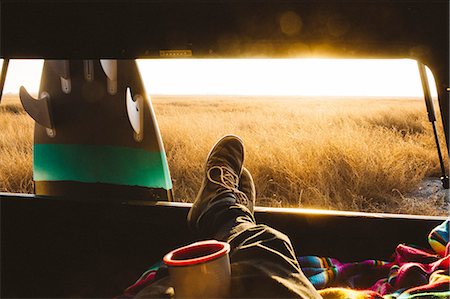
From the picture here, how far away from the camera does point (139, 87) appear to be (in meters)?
1.56

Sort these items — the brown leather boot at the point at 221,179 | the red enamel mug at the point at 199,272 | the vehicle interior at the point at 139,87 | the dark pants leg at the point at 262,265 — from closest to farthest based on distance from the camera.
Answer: the red enamel mug at the point at 199,272, the dark pants leg at the point at 262,265, the vehicle interior at the point at 139,87, the brown leather boot at the point at 221,179

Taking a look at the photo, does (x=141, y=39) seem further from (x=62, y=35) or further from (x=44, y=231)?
(x=44, y=231)

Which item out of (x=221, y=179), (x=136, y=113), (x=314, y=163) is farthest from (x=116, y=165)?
(x=314, y=163)

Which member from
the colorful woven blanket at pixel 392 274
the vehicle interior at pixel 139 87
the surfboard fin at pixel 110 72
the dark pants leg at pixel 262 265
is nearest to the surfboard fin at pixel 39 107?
the vehicle interior at pixel 139 87

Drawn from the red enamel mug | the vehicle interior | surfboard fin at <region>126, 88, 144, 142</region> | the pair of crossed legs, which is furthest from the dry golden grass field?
the red enamel mug

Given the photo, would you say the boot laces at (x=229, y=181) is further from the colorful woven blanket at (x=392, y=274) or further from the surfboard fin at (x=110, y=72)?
the surfboard fin at (x=110, y=72)

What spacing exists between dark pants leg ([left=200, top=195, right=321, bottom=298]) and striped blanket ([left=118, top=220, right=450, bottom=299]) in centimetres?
27

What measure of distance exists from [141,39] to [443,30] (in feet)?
2.35

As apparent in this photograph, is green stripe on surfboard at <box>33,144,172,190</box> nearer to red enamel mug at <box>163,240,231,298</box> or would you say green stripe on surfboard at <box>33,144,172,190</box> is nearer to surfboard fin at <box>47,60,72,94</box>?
surfboard fin at <box>47,60,72,94</box>

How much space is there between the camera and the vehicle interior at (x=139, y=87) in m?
0.98

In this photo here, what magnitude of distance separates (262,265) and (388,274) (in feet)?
1.88

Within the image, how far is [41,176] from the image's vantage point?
5.52 ft

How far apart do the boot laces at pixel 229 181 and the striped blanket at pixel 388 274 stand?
259mm

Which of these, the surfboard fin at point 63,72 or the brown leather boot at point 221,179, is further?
the surfboard fin at point 63,72
